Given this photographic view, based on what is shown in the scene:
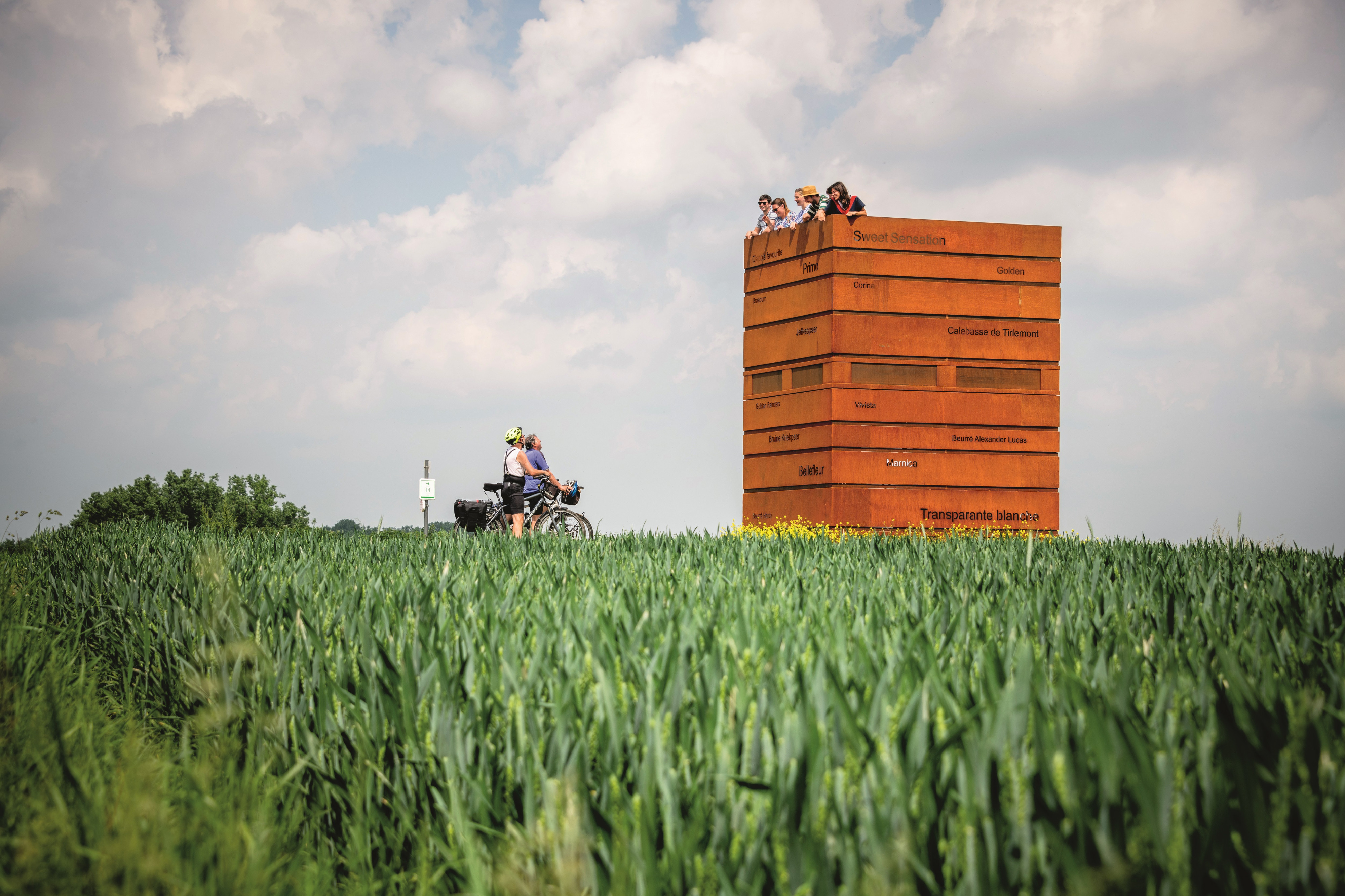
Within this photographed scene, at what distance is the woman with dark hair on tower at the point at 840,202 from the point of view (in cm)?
1033

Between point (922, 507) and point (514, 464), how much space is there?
6.01m

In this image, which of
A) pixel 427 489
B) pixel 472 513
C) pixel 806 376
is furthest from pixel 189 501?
pixel 806 376

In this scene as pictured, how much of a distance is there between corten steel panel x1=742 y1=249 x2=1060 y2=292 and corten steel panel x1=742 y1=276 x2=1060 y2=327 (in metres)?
0.07

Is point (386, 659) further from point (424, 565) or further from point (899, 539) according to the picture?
point (899, 539)

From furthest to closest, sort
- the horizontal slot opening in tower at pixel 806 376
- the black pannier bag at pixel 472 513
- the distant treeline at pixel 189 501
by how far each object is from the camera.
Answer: the distant treeline at pixel 189 501
the black pannier bag at pixel 472 513
the horizontal slot opening in tower at pixel 806 376

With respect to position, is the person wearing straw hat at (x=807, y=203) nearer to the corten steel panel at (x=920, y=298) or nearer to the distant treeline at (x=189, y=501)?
the corten steel panel at (x=920, y=298)

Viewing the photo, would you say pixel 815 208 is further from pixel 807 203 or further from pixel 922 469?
pixel 922 469

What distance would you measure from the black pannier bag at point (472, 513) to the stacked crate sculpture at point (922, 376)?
720 centimetres

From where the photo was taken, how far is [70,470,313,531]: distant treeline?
112 feet

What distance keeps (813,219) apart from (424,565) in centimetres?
755

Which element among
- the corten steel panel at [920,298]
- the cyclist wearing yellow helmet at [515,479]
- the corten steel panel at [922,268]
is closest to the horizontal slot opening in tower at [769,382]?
the corten steel panel at [920,298]

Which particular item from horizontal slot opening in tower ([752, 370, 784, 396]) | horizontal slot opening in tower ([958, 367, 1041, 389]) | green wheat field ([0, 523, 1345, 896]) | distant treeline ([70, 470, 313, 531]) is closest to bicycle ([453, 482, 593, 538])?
horizontal slot opening in tower ([752, 370, 784, 396])

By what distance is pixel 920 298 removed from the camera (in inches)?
389

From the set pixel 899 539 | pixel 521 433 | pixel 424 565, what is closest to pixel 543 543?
pixel 424 565
